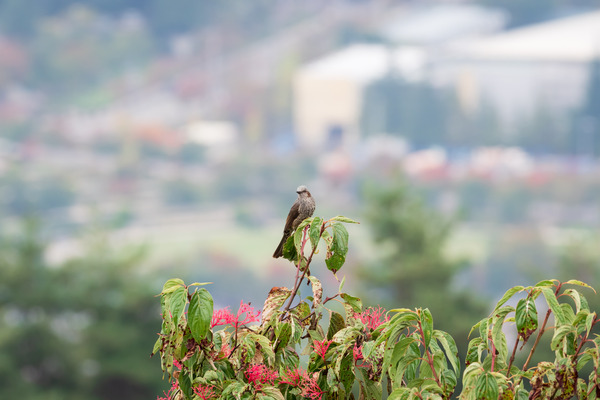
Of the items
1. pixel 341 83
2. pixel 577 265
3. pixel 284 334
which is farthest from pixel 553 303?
pixel 341 83

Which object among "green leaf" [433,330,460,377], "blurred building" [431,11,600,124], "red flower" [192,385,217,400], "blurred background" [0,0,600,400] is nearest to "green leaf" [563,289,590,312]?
"green leaf" [433,330,460,377]

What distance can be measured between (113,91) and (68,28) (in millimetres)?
2210

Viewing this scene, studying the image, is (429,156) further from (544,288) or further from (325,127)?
(544,288)

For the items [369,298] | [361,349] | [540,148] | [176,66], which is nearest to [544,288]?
[361,349]

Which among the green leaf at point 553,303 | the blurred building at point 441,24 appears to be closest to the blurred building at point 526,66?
the blurred building at point 441,24

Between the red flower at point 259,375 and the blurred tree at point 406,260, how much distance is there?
6.76 metres

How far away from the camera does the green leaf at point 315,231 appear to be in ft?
3.25

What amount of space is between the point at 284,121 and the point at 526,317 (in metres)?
18.9

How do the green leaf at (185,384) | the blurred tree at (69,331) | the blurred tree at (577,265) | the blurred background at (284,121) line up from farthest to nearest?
1. the blurred background at (284,121)
2. the blurred tree at (577,265)
3. the blurred tree at (69,331)
4. the green leaf at (185,384)

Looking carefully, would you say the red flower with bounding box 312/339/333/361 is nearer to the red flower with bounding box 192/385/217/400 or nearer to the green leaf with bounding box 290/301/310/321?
the green leaf with bounding box 290/301/310/321

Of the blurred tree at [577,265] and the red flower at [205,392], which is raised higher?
the red flower at [205,392]

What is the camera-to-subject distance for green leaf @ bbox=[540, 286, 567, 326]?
91 cm

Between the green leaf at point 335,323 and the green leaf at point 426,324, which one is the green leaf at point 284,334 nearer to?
the green leaf at point 335,323

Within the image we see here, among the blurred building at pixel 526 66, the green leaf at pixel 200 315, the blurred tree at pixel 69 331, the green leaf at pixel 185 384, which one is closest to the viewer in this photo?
the green leaf at pixel 200 315
